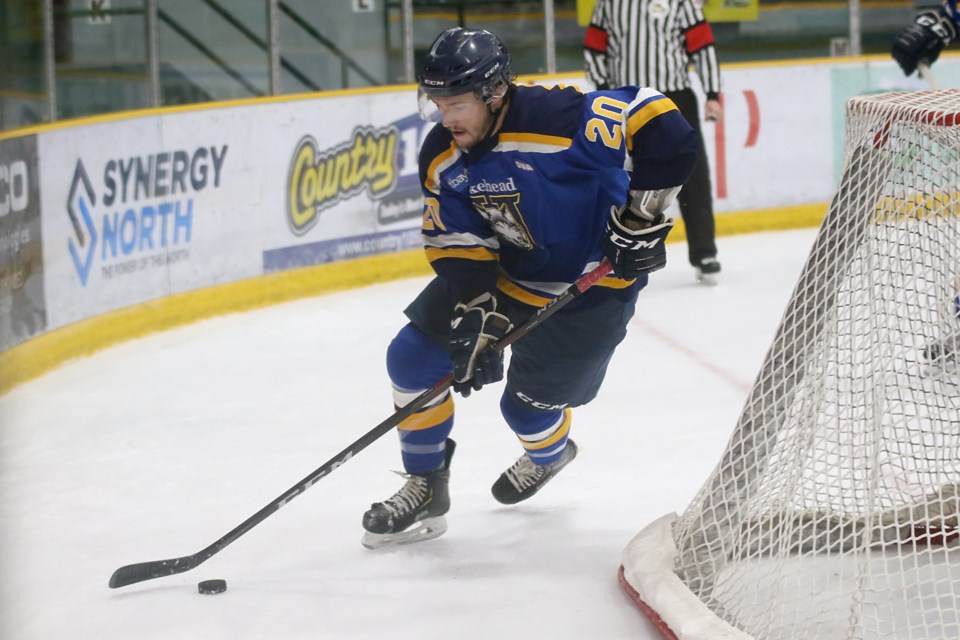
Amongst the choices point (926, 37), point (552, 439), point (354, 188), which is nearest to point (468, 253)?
point (552, 439)

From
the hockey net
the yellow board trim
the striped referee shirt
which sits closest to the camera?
the hockey net

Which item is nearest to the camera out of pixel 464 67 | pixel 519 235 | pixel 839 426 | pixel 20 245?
pixel 839 426

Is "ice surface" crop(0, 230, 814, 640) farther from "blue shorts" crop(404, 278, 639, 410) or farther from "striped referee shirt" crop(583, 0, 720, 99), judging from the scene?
"striped referee shirt" crop(583, 0, 720, 99)

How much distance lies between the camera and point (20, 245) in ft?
12.1

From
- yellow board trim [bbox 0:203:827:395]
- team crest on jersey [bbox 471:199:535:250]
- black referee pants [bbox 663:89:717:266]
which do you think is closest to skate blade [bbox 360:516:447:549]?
team crest on jersey [bbox 471:199:535:250]

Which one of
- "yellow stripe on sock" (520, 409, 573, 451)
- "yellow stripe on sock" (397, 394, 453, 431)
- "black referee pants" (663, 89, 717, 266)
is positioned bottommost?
"yellow stripe on sock" (520, 409, 573, 451)

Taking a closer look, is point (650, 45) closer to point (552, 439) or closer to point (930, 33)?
point (930, 33)

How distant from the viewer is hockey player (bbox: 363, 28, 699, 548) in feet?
7.05

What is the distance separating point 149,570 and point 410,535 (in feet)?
1.65

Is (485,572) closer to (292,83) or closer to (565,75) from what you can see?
(292,83)

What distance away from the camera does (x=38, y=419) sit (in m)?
3.43

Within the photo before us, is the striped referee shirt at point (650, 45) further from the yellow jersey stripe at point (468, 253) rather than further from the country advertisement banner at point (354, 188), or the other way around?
the yellow jersey stripe at point (468, 253)

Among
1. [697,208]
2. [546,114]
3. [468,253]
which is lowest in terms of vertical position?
[697,208]

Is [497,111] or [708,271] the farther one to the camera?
[708,271]
